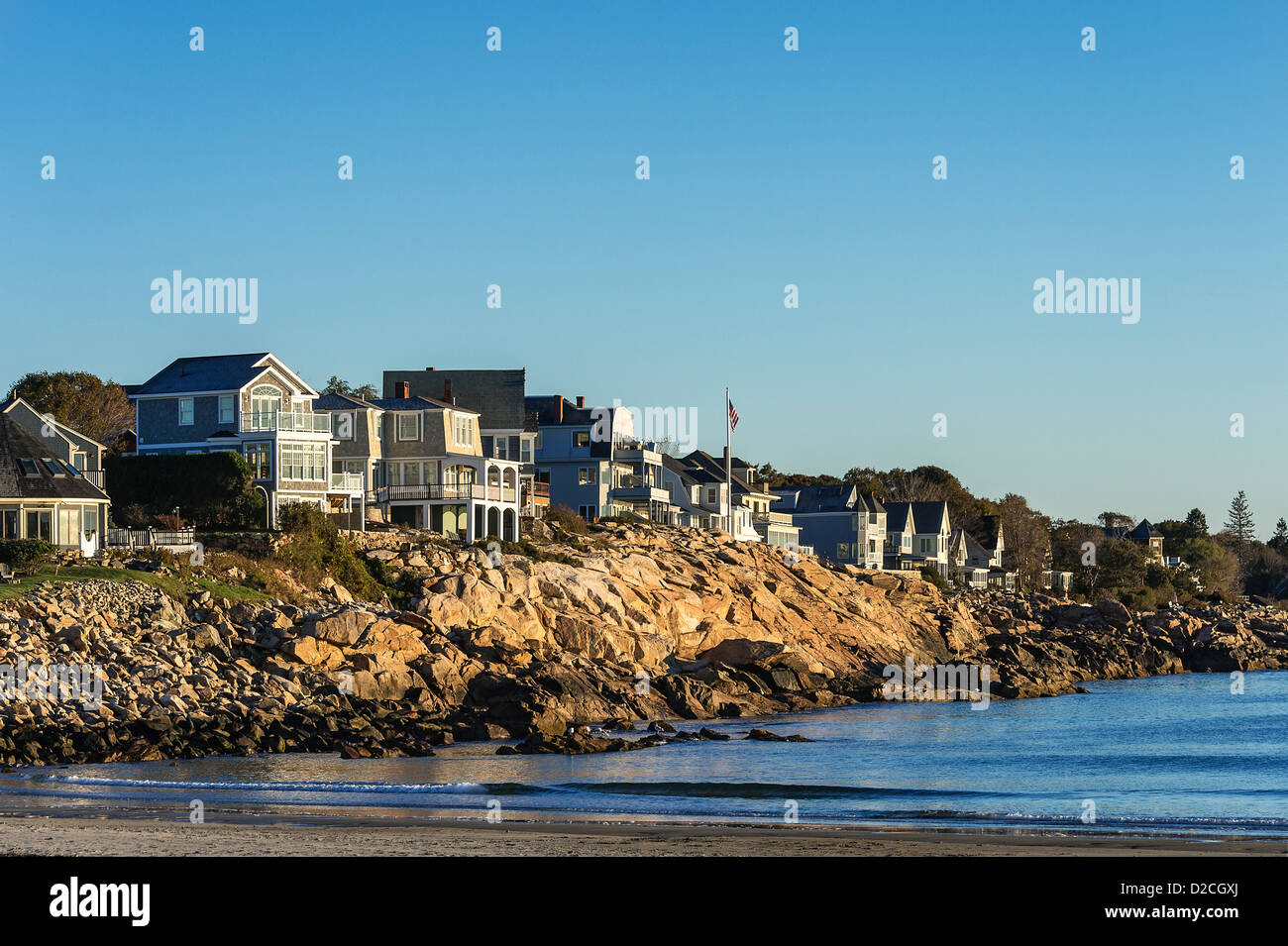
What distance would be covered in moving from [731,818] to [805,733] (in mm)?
19846

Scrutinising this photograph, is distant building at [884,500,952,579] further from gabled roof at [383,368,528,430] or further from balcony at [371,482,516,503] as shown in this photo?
balcony at [371,482,516,503]

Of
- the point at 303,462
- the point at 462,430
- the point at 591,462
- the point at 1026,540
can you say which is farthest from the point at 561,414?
the point at 1026,540

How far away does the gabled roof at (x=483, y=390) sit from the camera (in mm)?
81750

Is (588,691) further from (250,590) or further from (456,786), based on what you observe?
(456,786)

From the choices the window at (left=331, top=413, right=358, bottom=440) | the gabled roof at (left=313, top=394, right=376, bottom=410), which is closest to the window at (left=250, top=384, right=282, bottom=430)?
the window at (left=331, top=413, right=358, bottom=440)

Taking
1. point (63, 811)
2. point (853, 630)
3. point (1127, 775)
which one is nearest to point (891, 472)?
point (853, 630)

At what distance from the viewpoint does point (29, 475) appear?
53000 millimetres

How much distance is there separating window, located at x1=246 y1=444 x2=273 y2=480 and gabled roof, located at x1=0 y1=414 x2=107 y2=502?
8.35 meters

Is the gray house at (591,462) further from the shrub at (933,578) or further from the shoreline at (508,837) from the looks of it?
the shoreline at (508,837)

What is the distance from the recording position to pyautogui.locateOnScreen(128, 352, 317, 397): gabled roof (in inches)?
2559

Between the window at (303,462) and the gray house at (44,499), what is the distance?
9406mm

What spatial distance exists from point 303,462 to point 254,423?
3.02 meters
